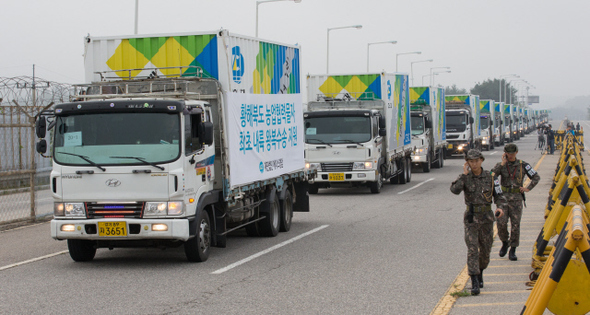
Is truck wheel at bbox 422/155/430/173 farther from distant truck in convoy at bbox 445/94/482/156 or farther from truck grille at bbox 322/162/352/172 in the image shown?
truck grille at bbox 322/162/352/172

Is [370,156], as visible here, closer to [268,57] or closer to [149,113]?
[268,57]

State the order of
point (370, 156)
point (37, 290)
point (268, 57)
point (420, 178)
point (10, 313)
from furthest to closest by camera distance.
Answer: point (420, 178), point (370, 156), point (268, 57), point (37, 290), point (10, 313)

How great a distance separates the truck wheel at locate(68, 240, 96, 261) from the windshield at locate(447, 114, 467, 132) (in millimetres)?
29837

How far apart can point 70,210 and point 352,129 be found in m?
12.3

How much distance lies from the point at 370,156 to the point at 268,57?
27.8 feet

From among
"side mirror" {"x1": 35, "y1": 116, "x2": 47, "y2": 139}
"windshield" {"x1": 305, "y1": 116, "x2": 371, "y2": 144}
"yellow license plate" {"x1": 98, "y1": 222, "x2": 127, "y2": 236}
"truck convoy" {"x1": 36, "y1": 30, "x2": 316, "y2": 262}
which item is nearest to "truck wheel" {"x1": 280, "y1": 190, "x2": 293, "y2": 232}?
"truck convoy" {"x1": 36, "y1": 30, "x2": 316, "y2": 262}

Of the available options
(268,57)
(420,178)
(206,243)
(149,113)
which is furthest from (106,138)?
(420,178)

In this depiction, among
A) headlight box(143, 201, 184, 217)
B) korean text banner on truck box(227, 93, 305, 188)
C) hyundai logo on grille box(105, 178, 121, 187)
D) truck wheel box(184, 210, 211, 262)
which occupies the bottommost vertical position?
truck wheel box(184, 210, 211, 262)

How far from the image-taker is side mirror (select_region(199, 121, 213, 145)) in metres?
10.3

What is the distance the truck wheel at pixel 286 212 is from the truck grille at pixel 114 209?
4.44 m

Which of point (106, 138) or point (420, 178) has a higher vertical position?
point (106, 138)

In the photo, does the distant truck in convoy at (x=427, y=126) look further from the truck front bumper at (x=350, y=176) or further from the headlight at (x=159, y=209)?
the headlight at (x=159, y=209)

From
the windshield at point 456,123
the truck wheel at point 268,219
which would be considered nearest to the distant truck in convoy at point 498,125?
the windshield at point 456,123

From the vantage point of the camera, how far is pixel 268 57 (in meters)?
13.6
